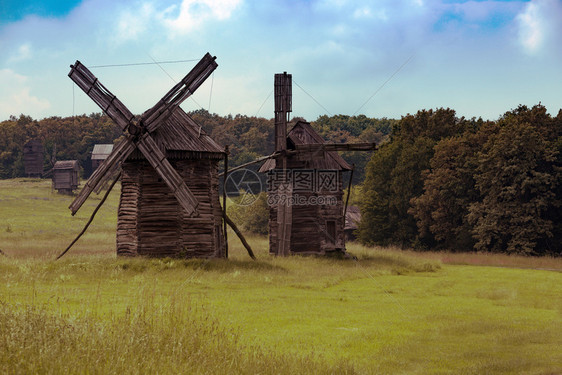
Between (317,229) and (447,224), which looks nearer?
(317,229)

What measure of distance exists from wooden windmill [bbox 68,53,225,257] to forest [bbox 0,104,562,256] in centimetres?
2127

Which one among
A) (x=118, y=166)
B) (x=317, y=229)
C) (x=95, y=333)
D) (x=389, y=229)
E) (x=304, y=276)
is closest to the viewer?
(x=95, y=333)

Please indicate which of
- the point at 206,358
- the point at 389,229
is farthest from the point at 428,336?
the point at 389,229

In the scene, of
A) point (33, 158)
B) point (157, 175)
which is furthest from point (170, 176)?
point (33, 158)

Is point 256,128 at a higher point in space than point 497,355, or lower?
higher

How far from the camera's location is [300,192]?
2969 centimetres

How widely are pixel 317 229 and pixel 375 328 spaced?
1725 cm

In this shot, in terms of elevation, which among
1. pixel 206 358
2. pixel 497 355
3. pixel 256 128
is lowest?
pixel 497 355

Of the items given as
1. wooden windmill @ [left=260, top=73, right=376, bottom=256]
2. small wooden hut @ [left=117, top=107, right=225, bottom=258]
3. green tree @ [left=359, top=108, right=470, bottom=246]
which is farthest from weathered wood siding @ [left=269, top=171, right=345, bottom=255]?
green tree @ [left=359, top=108, right=470, bottom=246]

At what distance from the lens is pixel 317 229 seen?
30094 millimetres

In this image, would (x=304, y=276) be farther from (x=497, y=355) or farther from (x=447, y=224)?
(x=447, y=224)

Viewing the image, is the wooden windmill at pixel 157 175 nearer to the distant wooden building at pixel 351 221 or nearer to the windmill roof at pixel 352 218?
the windmill roof at pixel 352 218

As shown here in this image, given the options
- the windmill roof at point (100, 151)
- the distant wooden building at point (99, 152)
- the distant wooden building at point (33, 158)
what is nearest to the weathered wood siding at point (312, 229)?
the distant wooden building at point (99, 152)

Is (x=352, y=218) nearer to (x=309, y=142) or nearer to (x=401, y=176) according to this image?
(x=401, y=176)
